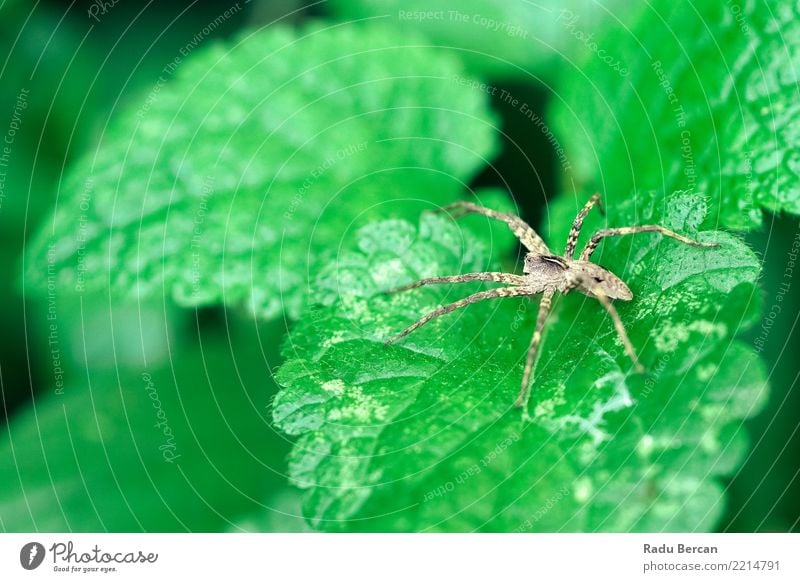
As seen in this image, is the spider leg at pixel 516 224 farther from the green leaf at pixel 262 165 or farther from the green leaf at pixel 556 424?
the green leaf at pixel 556 424

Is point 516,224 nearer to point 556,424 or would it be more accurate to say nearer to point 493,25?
point 556,424

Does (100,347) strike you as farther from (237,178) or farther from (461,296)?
(461,296)
